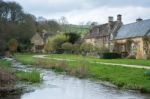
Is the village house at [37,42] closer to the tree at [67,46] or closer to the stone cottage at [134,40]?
the tree at [67,46]

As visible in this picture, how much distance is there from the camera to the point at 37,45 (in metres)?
123

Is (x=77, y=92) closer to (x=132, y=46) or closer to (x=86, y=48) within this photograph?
(x=132, y=46)

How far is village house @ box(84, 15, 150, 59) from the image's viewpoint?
214ft

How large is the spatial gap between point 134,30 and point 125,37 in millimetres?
2447

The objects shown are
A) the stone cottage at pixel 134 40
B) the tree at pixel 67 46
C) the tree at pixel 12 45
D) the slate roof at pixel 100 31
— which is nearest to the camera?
the stone cottage at pixel 134 40

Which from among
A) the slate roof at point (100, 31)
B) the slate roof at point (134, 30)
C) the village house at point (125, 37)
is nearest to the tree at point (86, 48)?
the village house at point (125, 37)

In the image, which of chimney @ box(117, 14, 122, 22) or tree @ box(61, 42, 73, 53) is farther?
tree @ box(61, 42, 73, 53)

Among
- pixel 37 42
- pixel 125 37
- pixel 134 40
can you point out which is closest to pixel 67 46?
pixel 125 37

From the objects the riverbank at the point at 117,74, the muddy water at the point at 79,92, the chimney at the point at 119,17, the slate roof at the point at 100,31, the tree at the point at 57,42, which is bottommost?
the muddy water at the point at 79,92

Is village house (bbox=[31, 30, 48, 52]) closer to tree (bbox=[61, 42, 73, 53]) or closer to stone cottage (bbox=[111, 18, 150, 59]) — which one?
tree (bbox=[61, 42, 73, 53])

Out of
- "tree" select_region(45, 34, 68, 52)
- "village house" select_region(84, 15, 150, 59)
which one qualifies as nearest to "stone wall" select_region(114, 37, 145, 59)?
"village house" select_region(84, 15, 150, 59)

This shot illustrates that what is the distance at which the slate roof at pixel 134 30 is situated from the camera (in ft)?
217

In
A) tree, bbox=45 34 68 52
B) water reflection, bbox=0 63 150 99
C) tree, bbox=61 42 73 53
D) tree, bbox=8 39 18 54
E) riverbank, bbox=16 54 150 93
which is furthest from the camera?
tree, bbox=45 34 68 52

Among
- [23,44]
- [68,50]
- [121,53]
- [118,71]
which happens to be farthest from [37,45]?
[118,71]
